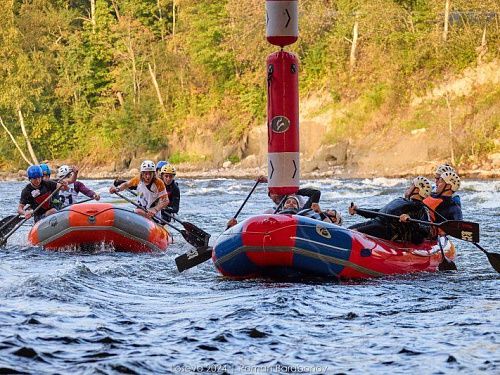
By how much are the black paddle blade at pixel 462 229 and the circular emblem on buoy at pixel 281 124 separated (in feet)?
5.86

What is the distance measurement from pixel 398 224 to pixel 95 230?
3717 millimetres

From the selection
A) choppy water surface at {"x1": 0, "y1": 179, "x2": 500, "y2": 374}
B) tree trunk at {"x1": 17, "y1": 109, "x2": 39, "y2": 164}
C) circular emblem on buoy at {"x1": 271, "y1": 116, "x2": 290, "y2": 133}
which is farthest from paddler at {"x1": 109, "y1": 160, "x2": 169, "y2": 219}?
tree trunk at {"x1": 17, "y1": 109, "x2": 39, "y2": 164}

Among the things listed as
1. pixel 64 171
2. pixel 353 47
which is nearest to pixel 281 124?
pixel 64 171

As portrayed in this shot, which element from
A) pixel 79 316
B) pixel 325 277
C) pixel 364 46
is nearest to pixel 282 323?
pixel 79 316

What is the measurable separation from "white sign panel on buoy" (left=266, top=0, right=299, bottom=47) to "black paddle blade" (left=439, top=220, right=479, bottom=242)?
243cm

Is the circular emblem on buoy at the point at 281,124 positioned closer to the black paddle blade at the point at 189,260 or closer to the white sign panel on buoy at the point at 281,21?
the white sign panel on buoy at the point at 281,21

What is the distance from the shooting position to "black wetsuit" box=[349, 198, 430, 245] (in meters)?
9.30

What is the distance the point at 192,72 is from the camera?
1692 inches

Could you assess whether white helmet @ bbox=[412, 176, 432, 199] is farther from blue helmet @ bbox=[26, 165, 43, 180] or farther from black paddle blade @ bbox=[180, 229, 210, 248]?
blue helmet @ bbox=[26, 165, 43, 180]

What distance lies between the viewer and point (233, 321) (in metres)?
6.48

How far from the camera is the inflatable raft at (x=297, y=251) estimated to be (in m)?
8.34

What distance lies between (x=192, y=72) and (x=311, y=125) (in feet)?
32.9

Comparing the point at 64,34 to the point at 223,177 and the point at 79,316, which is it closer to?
the point at 223,177

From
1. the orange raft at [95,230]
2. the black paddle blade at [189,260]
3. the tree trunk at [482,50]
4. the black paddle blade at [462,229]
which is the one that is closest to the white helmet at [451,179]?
the black paddle blade at [462,229]
